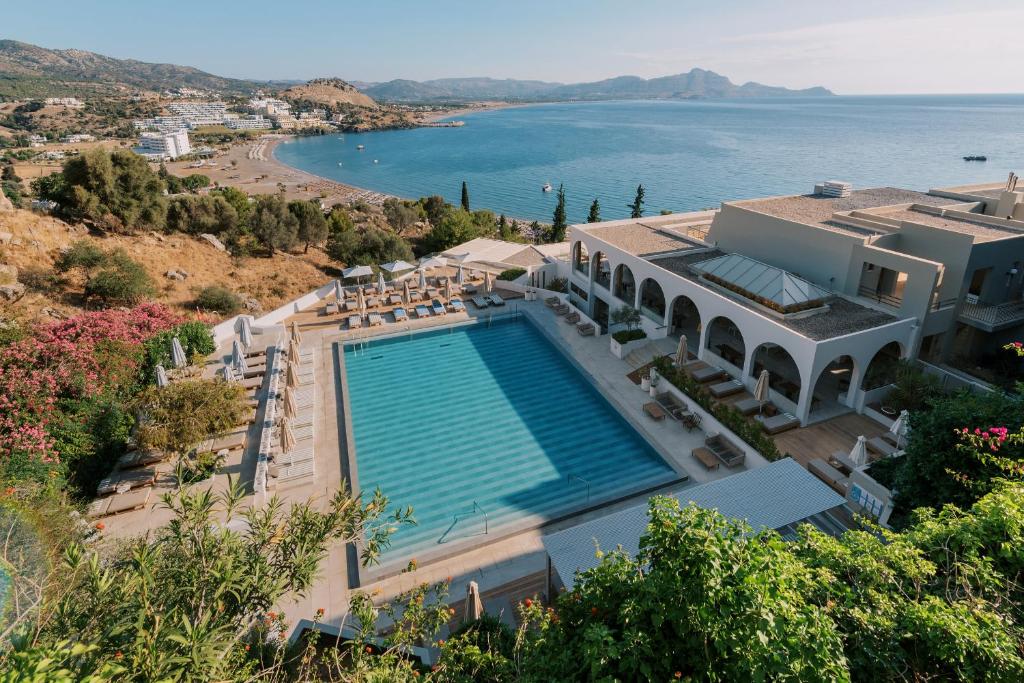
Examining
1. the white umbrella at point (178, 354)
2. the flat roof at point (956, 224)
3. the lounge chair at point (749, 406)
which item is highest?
the flat roof at point (956, 224)

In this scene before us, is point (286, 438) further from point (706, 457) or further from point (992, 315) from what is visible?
point (992, 315)

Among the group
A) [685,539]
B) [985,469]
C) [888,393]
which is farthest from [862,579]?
[888,393]

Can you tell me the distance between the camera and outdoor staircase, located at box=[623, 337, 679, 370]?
64.1 ft

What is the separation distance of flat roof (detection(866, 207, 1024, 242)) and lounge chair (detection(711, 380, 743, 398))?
7.62 meters

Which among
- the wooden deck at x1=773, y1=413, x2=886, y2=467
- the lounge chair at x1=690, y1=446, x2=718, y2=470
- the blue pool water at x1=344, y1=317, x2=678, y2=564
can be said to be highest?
the wooden deck at x1=773, y1=413, x2=886, y2=467

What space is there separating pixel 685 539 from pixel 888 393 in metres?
13.9

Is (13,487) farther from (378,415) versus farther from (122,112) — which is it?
(122,112)

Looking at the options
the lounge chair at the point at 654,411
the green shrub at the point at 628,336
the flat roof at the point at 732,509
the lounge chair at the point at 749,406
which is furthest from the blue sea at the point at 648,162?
the flat roof at the point at 732,509

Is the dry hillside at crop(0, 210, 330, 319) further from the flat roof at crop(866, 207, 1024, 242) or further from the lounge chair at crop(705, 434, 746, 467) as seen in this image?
the flat roof at crop(866, 207, 1024, 242)

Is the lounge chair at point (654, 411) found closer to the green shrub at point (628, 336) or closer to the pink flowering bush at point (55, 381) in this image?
the green shrub at point (628, 336)

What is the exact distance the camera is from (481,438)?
16281mm

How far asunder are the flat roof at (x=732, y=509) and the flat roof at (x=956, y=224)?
31.7 ft

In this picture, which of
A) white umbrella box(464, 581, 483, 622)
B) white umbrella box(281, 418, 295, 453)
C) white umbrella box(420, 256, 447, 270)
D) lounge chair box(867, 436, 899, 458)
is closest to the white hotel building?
lounge chair box(867, 436, 899, 458)

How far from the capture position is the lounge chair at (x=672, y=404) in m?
16.3
